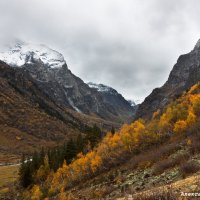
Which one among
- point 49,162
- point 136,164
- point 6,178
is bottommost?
point 136,164

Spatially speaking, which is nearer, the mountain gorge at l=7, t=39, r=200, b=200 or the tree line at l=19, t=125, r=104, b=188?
the mountain gorge at l=7, t=39, r=200, b=200

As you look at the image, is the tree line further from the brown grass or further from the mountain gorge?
the brown grass

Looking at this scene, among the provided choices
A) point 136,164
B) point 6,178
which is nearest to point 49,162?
point 6,178

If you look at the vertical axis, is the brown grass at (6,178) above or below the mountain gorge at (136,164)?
above

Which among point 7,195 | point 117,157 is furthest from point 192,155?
point 7,195

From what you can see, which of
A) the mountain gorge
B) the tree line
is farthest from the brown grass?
the mountain gorge

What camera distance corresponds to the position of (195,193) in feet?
50.8

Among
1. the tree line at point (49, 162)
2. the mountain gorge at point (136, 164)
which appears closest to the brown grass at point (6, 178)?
the tree line at point (49, 162)

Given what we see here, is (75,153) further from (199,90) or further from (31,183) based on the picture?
(199,90)

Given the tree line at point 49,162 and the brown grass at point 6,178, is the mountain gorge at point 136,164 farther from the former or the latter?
the brown grass at point 6,178

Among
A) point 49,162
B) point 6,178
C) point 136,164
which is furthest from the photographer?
point 6,178

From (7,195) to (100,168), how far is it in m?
38.9

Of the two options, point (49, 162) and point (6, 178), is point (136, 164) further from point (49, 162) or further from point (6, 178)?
point (6, 178)

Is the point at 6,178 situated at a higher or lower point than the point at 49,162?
higher
